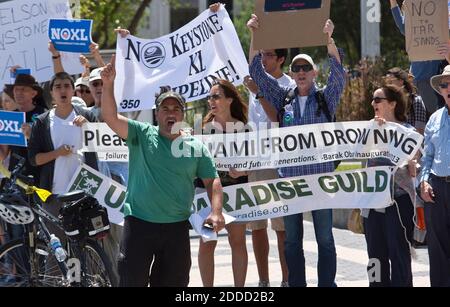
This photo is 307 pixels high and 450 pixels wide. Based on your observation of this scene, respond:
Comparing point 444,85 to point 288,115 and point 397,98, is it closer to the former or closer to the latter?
point 397,98

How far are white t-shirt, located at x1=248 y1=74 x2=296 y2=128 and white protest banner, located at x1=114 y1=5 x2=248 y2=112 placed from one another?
12.1 inches

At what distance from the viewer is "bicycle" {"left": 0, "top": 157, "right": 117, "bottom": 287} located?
871 centimetres

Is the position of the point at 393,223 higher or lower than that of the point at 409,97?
lower

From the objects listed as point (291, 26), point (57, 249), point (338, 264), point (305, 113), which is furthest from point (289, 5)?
point (338, 264)

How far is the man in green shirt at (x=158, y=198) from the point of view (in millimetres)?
7605

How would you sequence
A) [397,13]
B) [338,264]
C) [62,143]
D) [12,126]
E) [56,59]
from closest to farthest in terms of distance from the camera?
[62,143] → [12,126] → [56,59] → [397,13] → [338,264]

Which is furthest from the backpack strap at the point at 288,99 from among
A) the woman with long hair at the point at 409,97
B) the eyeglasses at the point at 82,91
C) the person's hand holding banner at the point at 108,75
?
the eyeglasses at the point at 82,91

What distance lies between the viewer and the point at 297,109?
9.32 meters

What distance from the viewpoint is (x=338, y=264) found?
1195 centimetres

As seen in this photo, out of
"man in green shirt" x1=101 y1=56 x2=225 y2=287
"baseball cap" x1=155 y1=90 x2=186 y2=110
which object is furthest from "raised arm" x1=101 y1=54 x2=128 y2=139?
"baseball cap" x1=155 y1=90 x2=186 y2=110

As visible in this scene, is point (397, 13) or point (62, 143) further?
point (397, 13)

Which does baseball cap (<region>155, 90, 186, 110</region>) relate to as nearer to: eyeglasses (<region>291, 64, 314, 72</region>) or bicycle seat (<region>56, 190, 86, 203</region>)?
bicycle seat (<region>56, 190, 86, 203</region>)

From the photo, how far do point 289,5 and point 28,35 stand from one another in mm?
3048

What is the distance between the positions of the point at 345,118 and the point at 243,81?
6816 mm
